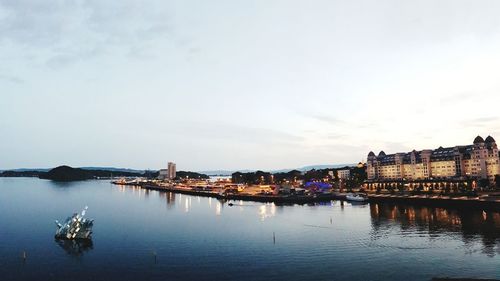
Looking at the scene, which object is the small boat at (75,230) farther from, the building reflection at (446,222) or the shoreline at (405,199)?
the shoreline at (405,199)

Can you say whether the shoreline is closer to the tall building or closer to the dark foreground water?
the dark foreground water

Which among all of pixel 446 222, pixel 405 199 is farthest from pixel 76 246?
pixel 405 199

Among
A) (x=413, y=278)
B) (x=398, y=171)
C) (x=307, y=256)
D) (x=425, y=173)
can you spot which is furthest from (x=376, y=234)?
(x=398, y=171)

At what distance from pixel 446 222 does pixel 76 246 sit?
6046cm

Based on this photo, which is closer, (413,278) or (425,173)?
(413,278)

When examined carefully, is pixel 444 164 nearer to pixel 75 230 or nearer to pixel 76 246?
pixel 75 230

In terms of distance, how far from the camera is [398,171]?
180 m

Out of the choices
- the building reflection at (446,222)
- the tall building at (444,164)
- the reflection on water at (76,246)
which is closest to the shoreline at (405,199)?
the building reflection at (446,222)

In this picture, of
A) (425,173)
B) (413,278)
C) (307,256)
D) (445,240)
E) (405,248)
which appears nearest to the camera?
(413,278)

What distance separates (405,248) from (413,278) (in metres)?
12.9

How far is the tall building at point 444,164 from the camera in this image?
5413 inches

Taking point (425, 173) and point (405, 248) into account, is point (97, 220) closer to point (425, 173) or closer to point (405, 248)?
point (405, 248)

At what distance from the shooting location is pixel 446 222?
67688mm

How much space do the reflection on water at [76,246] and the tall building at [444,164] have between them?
12999 centimetres
